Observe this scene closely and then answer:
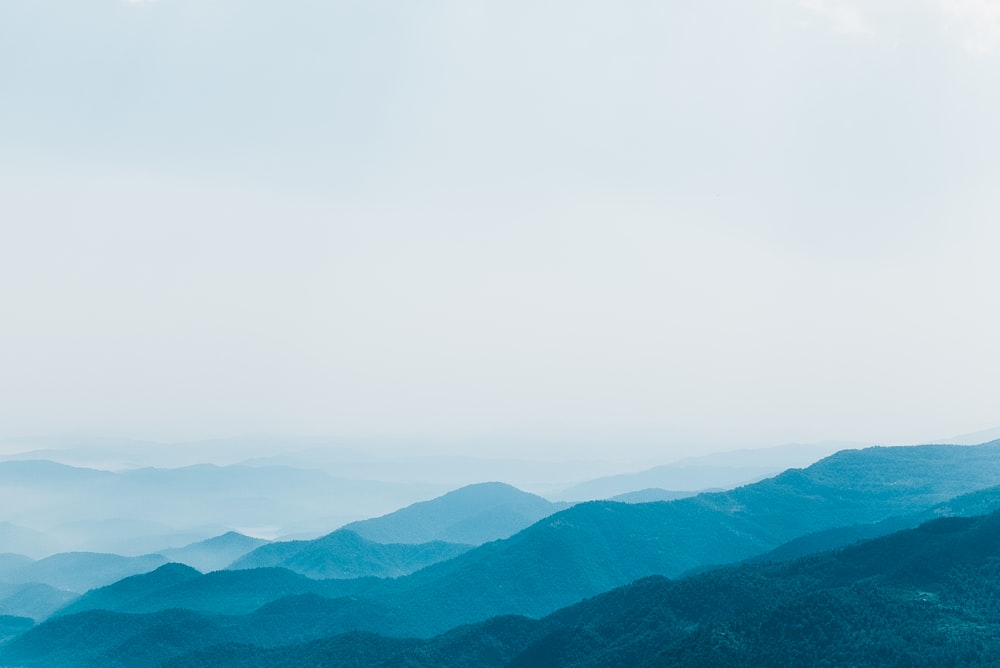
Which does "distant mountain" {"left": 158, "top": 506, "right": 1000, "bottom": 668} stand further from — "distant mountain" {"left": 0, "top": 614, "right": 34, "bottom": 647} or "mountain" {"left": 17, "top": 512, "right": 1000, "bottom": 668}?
"distant mountain" {"left": 0, "top": 614, "right": 34, "bottom": 647}

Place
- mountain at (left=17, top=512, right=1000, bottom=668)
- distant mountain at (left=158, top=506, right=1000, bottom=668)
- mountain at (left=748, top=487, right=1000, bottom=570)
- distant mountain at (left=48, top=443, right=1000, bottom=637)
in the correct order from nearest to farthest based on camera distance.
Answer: distant mountain at (left=158, top=506, right=1000, bottom=668), mountain at (left=17, top=512, right=1000, bottom=668), mountain at (left=748, top=487, right=1000, bottom=570), distant mountain at (left=48, top=443, right=1000, bottom=637)

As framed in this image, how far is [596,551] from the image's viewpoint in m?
166

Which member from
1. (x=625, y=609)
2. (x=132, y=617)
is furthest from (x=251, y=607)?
(x=625, y=609)

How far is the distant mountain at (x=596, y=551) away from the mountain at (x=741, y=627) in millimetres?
23593

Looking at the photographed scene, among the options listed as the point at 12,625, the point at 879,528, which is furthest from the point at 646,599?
the point at 12,625

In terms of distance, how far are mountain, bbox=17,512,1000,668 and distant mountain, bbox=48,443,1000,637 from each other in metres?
23.6

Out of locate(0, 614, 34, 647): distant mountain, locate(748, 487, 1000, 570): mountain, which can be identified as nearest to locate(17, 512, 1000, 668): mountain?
locate(748, 487, 1000, 570): mountain

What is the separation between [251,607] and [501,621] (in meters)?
68.4

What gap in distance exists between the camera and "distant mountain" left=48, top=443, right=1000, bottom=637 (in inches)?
5866

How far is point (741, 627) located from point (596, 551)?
91093 mm

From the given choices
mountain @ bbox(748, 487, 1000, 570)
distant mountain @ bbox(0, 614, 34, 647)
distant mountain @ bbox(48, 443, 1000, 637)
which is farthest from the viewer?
distant mountain @ bbox(0, 614, 34, 647)

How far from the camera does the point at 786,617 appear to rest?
252 feet

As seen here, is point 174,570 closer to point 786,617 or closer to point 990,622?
point 786,617

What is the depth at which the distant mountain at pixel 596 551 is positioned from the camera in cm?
14900
